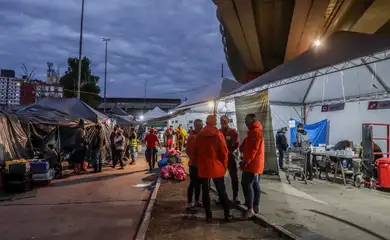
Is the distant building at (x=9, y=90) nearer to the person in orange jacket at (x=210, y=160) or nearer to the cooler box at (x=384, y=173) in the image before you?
the person in orange jacket at (x=210, y=160)

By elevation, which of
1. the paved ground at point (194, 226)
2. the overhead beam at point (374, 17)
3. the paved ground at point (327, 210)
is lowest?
the paved ground at point (194, 226)

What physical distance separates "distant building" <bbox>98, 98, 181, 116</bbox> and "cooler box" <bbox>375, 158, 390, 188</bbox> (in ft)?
175

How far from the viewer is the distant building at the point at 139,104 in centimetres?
6331

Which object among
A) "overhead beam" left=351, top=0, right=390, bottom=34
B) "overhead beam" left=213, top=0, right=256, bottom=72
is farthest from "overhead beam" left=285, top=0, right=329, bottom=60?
"overhead beam" left=213, top=0, right=256, bottom=72

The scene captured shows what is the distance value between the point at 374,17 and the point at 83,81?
98.2 feet

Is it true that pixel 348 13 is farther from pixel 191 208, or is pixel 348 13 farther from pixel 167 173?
pixel 191 208

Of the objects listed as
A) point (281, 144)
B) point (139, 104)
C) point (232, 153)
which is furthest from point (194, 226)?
point (139, 104)

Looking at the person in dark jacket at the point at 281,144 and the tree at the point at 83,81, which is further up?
the tree at the point at 83,81

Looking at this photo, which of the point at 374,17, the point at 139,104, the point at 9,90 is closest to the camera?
the point at 374,17

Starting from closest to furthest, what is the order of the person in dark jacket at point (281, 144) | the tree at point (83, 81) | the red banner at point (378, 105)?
1. the person in dark jacket at point (281, 144)
2. the red banner at point (378, 105)
3. the tree at point (83, 81)

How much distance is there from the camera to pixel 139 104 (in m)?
67.2

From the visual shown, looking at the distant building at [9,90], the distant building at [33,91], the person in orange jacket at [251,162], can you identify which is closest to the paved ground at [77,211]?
the person in orange jacket at [251,162]

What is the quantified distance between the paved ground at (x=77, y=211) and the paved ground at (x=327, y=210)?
9.20ft

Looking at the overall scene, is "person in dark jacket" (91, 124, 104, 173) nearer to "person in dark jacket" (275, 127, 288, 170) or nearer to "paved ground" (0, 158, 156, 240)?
"paved ground" (0, 158, 156, 240)
